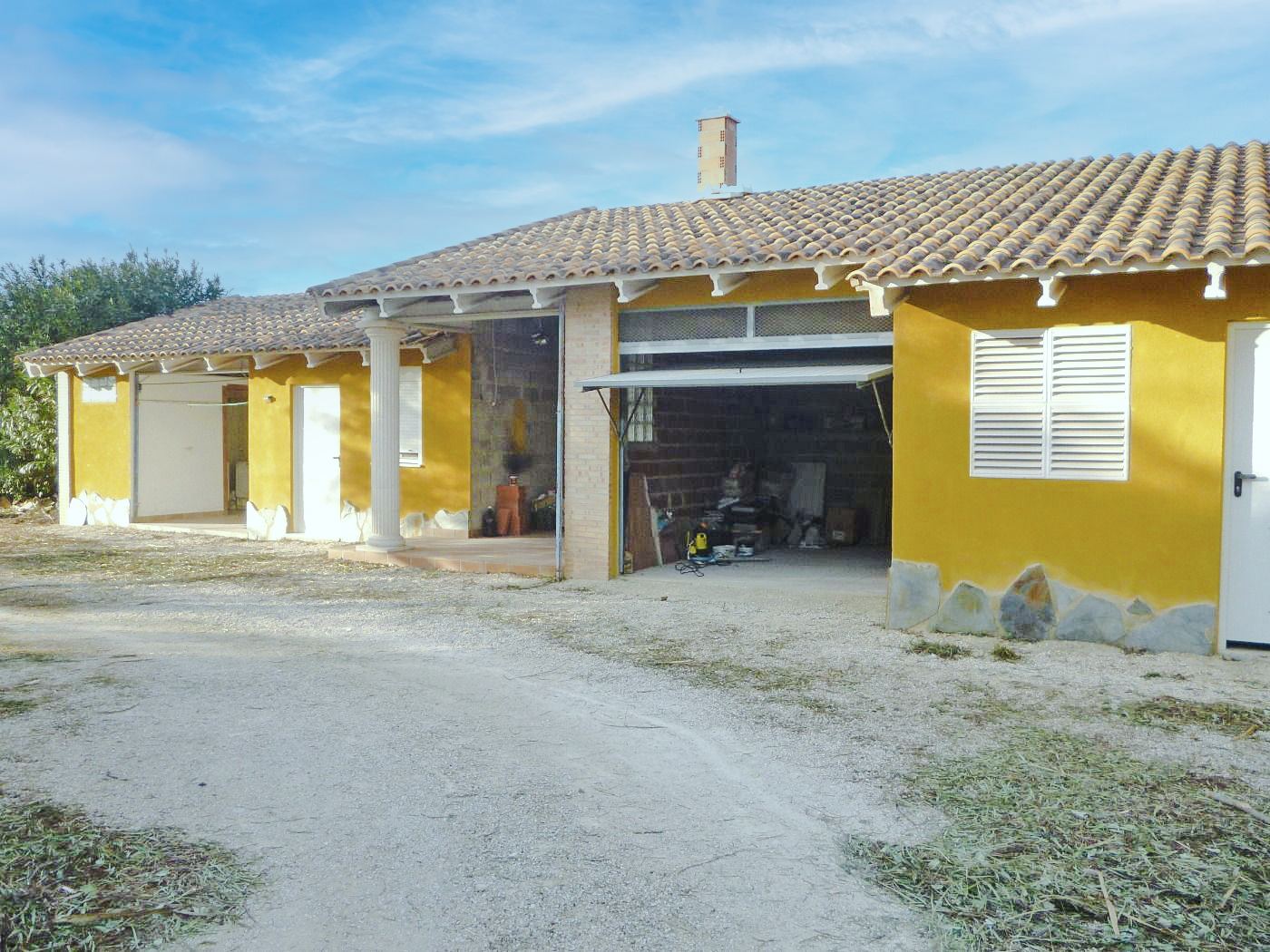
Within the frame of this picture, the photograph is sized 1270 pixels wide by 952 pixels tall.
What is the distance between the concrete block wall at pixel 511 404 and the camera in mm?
15359

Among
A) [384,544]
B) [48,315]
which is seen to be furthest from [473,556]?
[48,315]

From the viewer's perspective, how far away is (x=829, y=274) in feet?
32.3

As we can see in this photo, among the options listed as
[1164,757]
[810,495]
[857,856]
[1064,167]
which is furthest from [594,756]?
[810,495]

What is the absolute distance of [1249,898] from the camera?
3916 mm

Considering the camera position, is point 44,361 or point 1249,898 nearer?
point 1249,898

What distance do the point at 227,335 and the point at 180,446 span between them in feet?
10.7

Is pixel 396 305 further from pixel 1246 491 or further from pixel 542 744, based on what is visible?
pixel 1246 491

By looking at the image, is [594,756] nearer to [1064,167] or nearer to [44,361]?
[1064,167]

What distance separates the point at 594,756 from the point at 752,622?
4.07 meters

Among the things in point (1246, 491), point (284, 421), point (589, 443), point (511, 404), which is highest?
point (511, 404)

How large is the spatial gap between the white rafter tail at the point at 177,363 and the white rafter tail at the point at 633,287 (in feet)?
28.0

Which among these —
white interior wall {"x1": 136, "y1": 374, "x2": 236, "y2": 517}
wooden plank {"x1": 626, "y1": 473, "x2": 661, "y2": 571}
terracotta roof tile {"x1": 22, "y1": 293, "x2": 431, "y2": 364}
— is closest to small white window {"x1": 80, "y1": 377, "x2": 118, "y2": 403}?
white interior wall {"x1": 136, "y1": 374, "x2": 236, "y2": 517}

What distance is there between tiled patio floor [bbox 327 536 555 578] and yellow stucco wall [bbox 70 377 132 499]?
20.5 feet

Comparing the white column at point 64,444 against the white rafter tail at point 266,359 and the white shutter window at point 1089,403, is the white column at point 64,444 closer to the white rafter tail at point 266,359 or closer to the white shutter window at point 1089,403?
the white rafter tail at point 266,359
